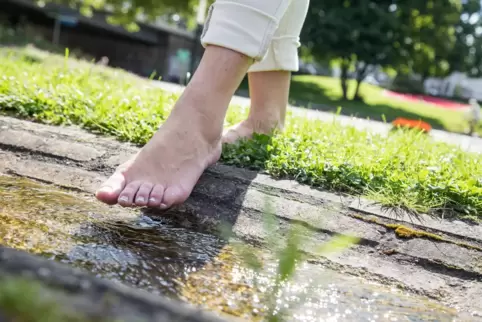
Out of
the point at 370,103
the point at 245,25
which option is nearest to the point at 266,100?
the point at 245,25

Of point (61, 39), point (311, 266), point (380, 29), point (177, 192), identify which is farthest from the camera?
point (61, 39)

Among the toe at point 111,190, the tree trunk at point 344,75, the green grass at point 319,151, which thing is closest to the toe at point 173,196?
the toe at point 111,190

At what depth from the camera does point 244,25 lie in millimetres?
1642

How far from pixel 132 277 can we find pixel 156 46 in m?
32.2

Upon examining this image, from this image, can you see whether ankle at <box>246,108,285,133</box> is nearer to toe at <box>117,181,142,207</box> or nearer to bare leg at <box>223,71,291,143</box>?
bare leg at <box>223,71,291,143</box>

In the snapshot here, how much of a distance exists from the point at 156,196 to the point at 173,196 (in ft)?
0.16

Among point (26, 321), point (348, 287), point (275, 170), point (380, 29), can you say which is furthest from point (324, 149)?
point (380, 29)

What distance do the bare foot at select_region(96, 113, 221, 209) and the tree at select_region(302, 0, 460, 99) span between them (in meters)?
18.1

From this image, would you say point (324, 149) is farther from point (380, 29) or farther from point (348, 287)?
point (380, 29)

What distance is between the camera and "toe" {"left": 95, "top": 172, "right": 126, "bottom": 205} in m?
1.38

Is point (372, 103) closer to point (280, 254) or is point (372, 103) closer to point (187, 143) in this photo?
point (187, 143)

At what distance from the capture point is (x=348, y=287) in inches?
44.8

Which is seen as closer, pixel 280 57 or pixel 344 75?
pixel 280 57

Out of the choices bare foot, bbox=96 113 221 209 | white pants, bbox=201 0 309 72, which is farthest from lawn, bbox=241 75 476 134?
bare foot, bbox=96 113 221 209
